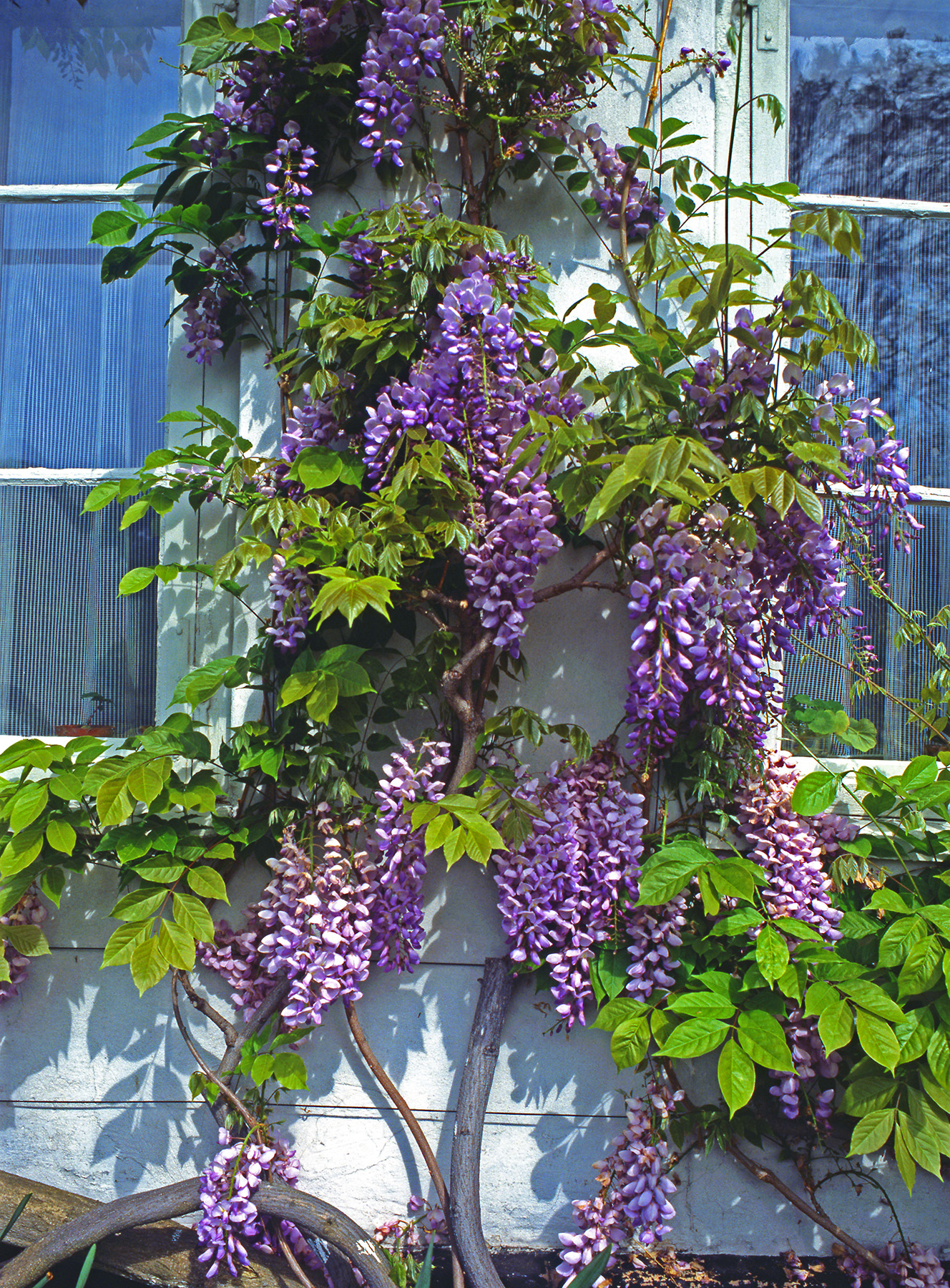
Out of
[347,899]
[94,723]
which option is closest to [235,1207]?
[347,899]

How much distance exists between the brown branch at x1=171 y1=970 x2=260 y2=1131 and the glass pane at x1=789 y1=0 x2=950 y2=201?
2.32 metres

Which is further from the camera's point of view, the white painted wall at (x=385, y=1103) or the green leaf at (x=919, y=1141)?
the white painted wall at (x=385, y=1103)

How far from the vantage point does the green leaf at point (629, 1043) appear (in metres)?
1.43

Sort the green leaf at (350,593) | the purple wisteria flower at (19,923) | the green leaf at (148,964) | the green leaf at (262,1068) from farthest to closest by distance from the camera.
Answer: the purple wisteria flower at (19,923), the green leaf at (262,1068), the green leaf at (148,964), the green leaf at (350,593)

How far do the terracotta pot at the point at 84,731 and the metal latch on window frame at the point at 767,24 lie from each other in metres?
2.15

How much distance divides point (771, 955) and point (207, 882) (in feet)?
3.29

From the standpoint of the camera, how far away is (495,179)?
1776 mm

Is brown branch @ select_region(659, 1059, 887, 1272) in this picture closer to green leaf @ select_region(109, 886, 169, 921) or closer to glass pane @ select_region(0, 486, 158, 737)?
green leaf @ select_region(109, 886, 169, 921)

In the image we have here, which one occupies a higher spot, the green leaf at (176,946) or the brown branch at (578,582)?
the brown branch at (578,582)

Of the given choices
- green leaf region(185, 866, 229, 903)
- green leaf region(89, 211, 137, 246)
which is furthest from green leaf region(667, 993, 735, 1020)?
green leaf region(89, 211, 137, 246)

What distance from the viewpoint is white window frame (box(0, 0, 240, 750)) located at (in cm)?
183

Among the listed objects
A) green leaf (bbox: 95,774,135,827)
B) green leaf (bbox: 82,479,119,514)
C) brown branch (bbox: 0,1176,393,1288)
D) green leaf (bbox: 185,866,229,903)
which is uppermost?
green leaf (bbox: 82,479,119,514)

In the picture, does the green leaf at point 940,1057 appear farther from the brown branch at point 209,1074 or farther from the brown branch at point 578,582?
the brown branch at point 209,1074

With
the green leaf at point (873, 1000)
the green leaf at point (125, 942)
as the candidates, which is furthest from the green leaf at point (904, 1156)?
the green leaf at point (125, 942)
